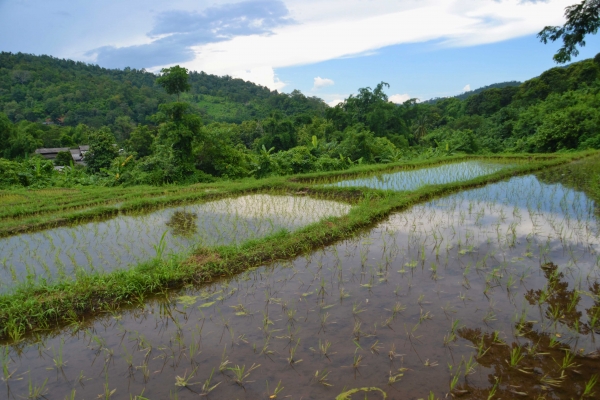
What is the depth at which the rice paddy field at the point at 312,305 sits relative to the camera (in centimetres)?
295

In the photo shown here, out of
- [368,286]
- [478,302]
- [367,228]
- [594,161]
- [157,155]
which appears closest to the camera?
[478,302]

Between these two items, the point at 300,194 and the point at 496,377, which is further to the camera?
the point at 300,194

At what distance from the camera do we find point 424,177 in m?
11.1

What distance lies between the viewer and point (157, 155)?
Answer: 1230 cm

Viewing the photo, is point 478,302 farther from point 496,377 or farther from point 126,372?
point 126,372

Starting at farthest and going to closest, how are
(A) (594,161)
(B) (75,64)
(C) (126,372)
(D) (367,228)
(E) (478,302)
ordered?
(B) (75,64), (A) (594,161), (D) (367,228), (E) (478,302), (C) (126,372)

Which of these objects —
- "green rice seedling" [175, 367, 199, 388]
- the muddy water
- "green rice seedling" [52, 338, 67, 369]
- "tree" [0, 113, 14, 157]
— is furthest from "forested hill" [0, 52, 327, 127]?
"green rice seedling" [175, 367, 199, 388]

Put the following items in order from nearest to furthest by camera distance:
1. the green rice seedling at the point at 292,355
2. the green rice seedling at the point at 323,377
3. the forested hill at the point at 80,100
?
the green rice seedling at the point at 323,377, the green rice seedling at the point at 292,355, the forested hill at the point at 80,100

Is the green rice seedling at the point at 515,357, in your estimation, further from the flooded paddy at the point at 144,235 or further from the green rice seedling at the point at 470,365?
the flooded paddy at the point at 144,235

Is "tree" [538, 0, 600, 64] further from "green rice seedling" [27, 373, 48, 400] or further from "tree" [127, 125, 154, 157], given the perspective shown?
"tree" [127, 125, 154, 157]

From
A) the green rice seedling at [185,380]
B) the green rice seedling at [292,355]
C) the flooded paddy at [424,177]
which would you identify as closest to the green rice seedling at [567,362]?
the green rice seedling at [292,355]

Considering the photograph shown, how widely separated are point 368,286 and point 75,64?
71.8 metres

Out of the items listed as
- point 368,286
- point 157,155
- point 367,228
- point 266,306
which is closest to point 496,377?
point 368,286

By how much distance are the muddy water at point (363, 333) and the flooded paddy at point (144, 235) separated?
1358 mm
